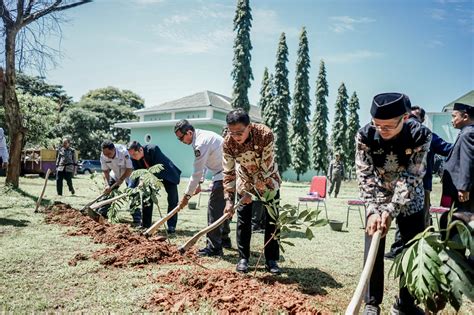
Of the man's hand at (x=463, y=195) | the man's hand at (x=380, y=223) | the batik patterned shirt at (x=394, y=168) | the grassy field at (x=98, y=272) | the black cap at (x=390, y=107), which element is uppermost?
the black cap at (x=390, y=107)

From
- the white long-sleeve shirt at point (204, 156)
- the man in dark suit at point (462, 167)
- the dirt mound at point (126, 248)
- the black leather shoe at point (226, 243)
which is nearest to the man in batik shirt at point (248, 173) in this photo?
the dirt mound at point (126, 248)

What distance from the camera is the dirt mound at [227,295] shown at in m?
2.82

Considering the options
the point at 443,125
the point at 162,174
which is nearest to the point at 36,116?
the point at 162,174

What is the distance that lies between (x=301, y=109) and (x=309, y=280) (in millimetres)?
33141

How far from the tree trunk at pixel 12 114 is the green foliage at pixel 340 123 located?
35.5 meters

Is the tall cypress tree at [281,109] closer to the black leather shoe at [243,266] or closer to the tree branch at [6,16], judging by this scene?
the tree branch at [6,16]

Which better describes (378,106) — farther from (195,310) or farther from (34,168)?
(34,168)

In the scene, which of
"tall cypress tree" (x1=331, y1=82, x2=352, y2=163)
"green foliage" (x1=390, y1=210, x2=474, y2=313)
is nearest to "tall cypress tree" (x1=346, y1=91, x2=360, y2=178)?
"tall cypress tree" (x1=331, y1=82, x2=352, y2=163)

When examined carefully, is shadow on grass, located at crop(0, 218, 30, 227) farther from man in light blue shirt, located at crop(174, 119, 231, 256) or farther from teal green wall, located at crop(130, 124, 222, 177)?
teal green wall, located at crop(130, 124, 222, 177)

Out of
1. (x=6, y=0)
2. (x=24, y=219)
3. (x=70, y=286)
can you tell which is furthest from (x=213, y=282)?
(x=6, y=0)

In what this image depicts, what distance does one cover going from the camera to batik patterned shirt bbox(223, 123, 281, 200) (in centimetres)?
389

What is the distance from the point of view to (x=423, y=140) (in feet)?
8.59

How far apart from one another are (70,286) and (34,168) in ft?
67.4

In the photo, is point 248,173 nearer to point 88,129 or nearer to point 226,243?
point 226,243
